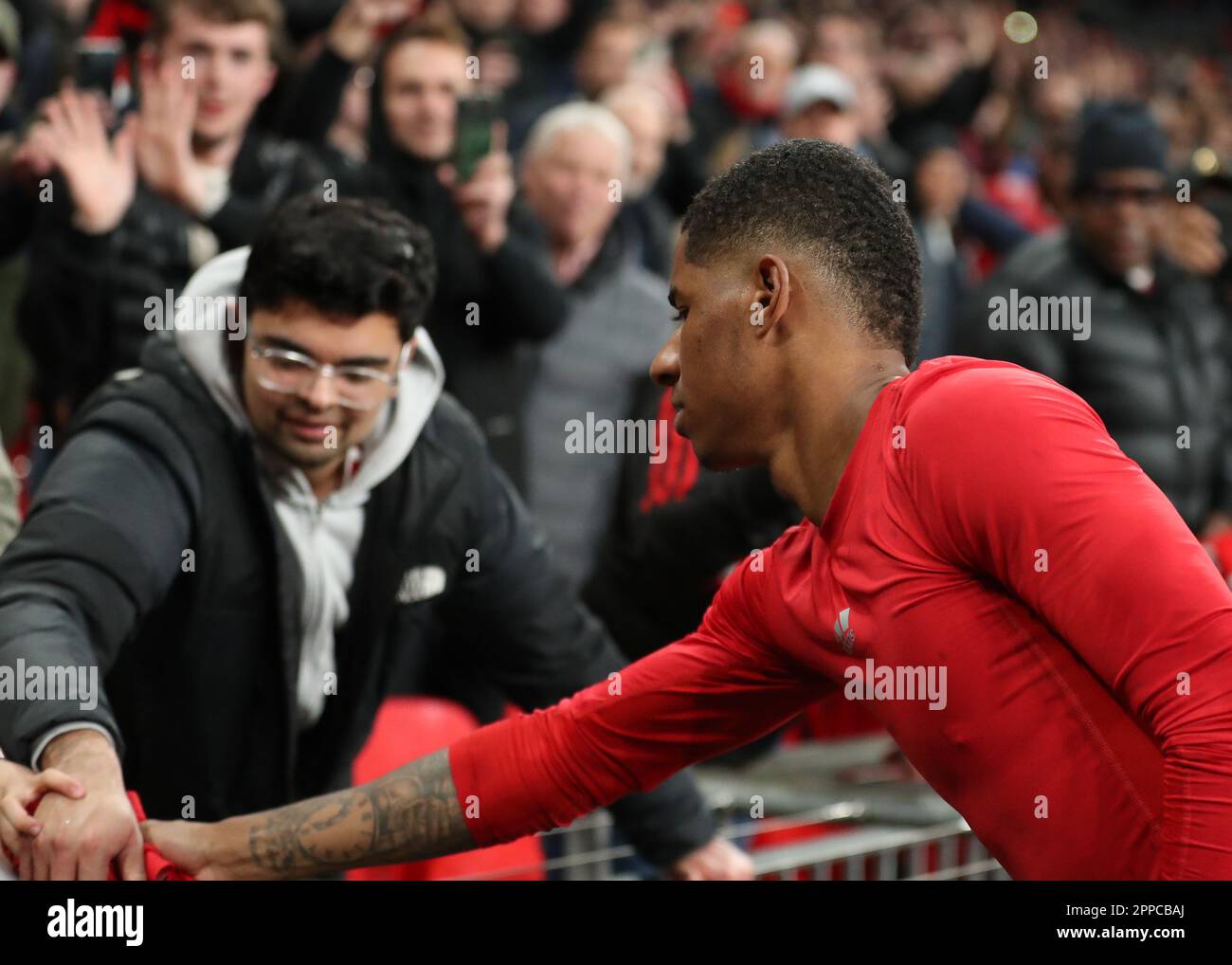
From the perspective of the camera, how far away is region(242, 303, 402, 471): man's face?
3.02m

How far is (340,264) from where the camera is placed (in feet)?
9.93

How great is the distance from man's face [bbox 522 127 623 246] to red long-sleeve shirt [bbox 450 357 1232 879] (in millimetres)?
3107

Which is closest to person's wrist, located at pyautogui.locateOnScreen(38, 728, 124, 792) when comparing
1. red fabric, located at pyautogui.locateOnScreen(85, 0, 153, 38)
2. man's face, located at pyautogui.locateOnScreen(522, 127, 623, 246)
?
red fabric, located at pyautogui.locateOnScreen(85, 0, 153, 38)

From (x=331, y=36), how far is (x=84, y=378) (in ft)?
5.36

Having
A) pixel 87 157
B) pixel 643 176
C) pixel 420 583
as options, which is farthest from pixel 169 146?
pixel 643 176

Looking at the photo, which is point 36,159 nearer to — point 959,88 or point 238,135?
point 238,135

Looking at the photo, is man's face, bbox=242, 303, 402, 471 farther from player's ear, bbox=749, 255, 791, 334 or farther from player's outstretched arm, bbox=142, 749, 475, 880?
player's ear, bbox=749, 255, 791, 334

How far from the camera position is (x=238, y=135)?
4.68m

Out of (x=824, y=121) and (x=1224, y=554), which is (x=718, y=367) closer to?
(x=1224, y=554)

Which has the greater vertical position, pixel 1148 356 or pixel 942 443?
pixel 1148 356

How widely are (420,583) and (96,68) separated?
210 centimetres

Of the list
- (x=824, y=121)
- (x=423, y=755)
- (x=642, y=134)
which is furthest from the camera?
(x=642, y=134)

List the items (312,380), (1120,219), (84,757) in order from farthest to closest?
1. (1120,219)
2. (312,380)
3. (84,757)
